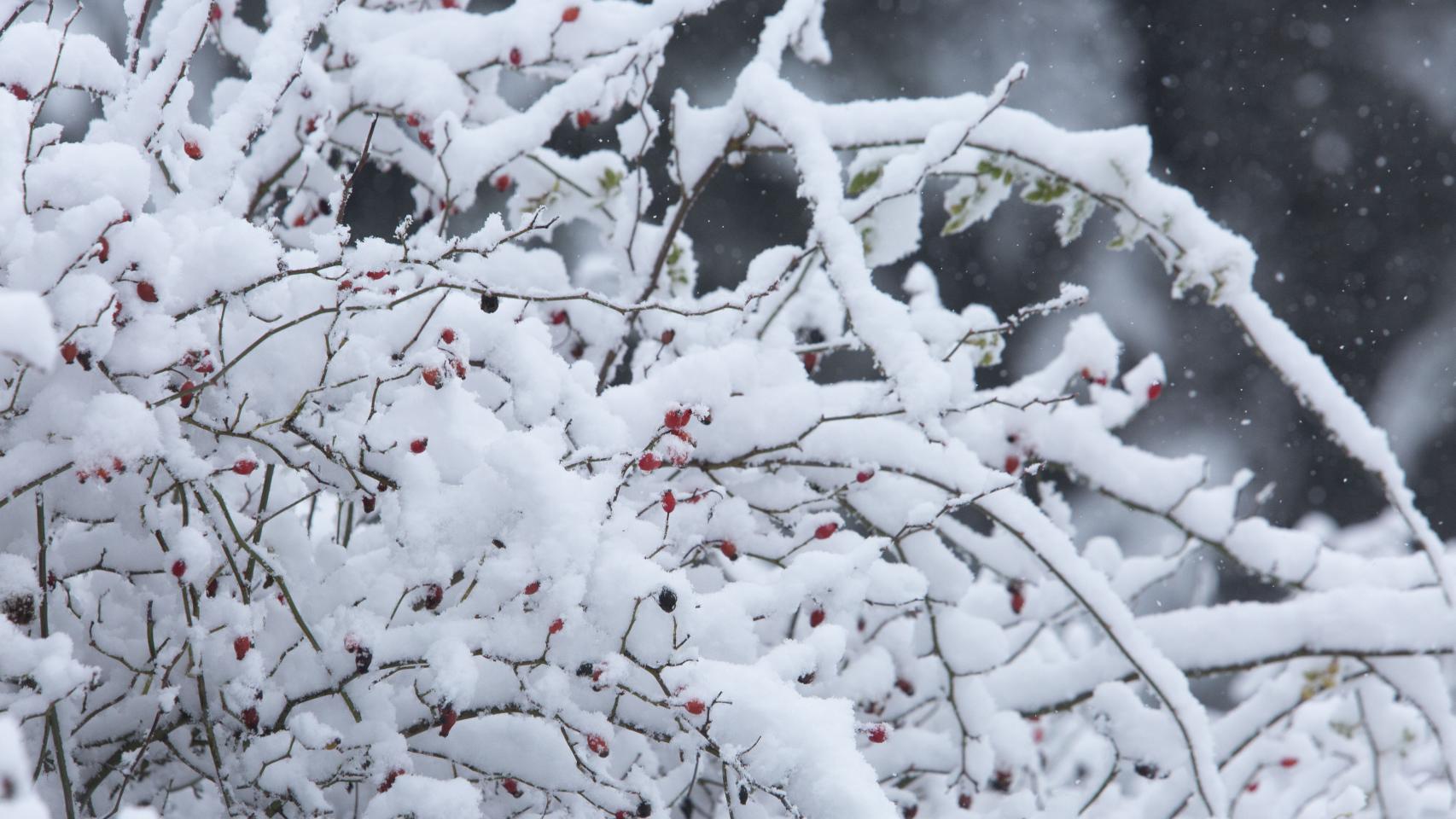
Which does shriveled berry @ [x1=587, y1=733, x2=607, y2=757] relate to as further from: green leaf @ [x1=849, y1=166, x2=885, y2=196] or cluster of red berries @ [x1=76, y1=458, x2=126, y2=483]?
green leaf @ [x1=849, y1=166, x2=885, y2=196]

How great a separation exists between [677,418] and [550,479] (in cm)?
23

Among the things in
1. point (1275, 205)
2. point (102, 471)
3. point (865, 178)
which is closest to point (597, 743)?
point (102, 471)

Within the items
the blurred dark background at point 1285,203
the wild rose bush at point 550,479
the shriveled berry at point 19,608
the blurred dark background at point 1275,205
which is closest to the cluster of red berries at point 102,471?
the wild rose bush at point 550,479

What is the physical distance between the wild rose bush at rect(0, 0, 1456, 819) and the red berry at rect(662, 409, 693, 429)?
0.7 inches

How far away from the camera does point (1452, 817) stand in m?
2.03

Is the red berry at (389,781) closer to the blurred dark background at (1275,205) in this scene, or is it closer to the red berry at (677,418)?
the red berry at (677,418)

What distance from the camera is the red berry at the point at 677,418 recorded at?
4.24 feet

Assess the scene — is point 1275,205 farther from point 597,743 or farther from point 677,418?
point 597,743

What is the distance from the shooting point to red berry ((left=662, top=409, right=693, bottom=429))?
1.29 meters

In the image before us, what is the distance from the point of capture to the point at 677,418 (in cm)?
129

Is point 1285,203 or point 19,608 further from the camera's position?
point 1285,203

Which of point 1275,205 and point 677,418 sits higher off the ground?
point 1275,205

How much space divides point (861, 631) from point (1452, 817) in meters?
1.13

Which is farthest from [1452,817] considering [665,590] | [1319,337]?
[1319,337]
